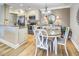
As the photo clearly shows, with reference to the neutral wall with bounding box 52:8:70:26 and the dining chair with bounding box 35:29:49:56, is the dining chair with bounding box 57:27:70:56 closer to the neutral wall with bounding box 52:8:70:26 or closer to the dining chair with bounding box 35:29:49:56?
the neutral wall with bounding box 52:8:70:26

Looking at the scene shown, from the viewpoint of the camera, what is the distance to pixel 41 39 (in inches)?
127

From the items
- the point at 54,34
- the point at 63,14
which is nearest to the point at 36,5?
the point at 63,14

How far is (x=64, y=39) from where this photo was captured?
3199 mm

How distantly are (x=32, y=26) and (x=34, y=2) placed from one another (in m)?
0.58

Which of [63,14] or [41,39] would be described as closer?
[63,14]

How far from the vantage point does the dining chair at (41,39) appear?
3.18 m

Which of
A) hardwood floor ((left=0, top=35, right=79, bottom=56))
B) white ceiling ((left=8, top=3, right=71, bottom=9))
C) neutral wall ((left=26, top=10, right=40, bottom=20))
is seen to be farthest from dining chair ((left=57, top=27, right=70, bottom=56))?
neutral wall ((left=26, top=10, right=40, bottom=20))

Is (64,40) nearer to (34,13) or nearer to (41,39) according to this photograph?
(41,39)

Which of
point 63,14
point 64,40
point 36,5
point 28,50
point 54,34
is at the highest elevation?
point 36,5

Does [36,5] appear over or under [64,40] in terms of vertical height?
over

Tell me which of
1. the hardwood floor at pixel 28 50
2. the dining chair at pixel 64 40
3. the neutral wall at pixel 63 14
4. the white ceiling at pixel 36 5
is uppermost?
the white ceiling at pixel 36 5

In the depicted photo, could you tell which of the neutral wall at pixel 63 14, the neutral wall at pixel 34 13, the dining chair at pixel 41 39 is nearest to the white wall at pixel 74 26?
the neutral wall at pixel 63 14

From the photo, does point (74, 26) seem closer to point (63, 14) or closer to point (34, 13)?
point (63, 14)

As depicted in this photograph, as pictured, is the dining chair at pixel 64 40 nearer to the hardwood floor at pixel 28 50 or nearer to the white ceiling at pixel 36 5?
the hardwood floor at pixel 28 50
